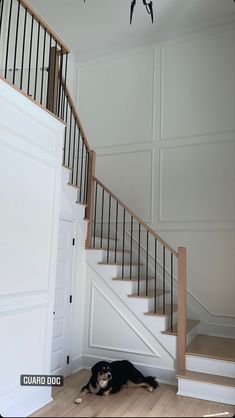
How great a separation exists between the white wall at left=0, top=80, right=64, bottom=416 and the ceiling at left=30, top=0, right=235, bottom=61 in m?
2.63

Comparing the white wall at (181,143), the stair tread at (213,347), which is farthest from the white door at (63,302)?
the white wall at (181,143)

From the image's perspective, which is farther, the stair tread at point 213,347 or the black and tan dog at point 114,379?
the stair tread at point 213,347

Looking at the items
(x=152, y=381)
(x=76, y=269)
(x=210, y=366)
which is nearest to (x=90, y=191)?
(x=76, y=269)

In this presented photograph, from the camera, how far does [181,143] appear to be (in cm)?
525

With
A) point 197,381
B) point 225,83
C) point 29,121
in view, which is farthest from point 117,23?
point 197,381

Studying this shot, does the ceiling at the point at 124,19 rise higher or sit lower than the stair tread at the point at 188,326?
higher

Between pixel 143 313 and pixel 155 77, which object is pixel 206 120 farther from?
pixel 143 313

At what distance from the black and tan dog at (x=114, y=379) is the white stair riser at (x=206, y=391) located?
316 mm

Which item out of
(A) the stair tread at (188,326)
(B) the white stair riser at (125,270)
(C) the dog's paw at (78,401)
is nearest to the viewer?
(C) the dog's paw at (78,401)

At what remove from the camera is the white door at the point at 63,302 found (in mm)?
3773

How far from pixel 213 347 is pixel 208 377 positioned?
552 millimetres

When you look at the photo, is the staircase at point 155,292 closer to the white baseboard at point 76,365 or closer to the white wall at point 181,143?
the white wall at point 181,143

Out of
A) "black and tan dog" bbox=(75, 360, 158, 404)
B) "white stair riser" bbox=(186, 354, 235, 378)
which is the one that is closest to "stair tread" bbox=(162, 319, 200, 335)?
"white stair riser" bbox=(186, 354, 235, 378)

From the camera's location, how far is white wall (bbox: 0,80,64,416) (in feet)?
9.04
